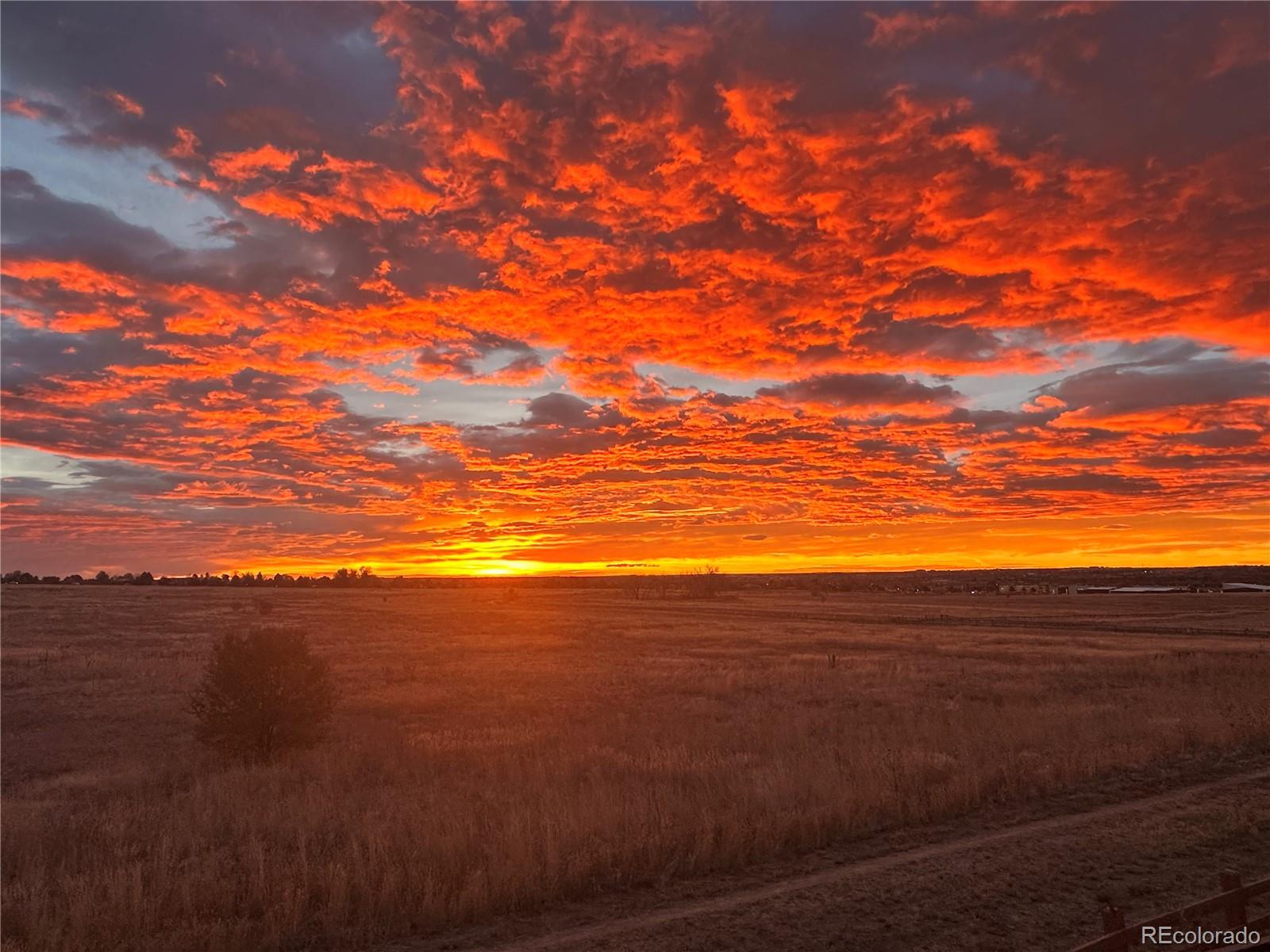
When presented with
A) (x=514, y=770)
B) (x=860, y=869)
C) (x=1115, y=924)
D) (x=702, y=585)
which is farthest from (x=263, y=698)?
(x=702, y=585)

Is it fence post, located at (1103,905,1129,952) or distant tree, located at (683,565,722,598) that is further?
distant tree, located at (683,565,722,598)

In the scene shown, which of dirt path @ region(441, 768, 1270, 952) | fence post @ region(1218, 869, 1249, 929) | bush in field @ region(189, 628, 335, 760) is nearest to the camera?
fence post @ region(1218, 869, 1249, 929)

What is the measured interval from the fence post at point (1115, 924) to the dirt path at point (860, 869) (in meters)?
3.80

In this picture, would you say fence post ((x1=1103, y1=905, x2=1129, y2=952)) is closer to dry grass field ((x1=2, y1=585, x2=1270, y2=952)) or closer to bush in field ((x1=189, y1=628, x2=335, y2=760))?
dry grass field ((x1=2, y1=585, x2=1270, y2=952))

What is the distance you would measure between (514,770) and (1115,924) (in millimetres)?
11783

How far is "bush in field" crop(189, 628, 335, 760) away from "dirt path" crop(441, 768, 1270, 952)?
13931 mm

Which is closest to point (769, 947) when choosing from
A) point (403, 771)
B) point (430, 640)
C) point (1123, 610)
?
point (403, 771)

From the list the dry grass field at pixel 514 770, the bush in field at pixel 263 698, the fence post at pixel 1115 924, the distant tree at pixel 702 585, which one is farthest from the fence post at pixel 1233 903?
the distant tree at pixel 702 585

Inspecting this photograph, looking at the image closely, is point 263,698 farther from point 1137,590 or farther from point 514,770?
point 1137,590

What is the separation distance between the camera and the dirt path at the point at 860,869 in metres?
8.32

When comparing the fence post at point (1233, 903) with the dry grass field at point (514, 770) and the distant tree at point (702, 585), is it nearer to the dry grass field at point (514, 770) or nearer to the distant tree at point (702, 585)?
the dry grass field at point (514, 770)

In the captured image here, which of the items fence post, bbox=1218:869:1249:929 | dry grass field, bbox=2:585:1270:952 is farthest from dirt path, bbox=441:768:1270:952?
fence post, bbox=1218:869:1249:929

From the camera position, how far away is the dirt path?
8.32 metres

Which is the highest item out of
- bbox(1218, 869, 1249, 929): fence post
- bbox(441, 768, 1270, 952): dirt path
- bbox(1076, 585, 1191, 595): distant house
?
bbox(1218, 869, 1249, 929): fence post
